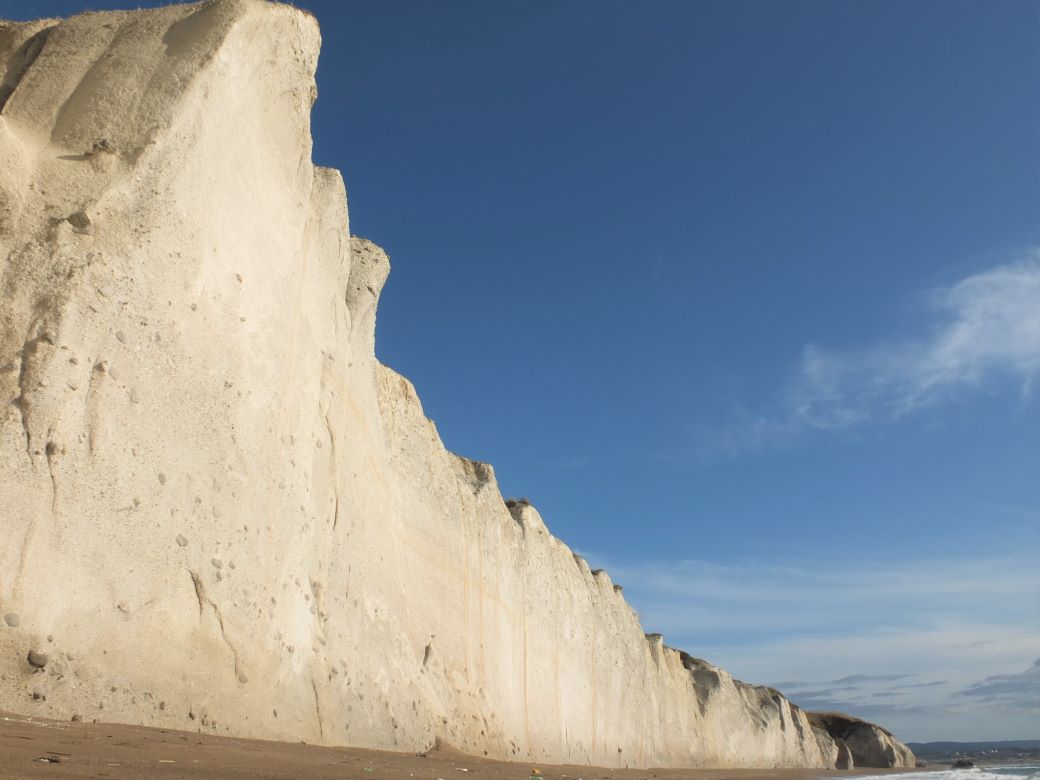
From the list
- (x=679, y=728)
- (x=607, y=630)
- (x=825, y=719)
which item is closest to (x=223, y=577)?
(x=607, y=630)

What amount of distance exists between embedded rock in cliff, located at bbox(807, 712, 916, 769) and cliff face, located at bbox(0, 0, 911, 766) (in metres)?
47.2

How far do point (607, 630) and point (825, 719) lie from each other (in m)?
41.2

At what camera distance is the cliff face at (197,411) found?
615cm

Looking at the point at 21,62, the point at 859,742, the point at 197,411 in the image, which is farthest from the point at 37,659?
the point at 859,742

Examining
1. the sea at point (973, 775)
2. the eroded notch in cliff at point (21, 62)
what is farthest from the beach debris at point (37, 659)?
the sea at point (973, 775)

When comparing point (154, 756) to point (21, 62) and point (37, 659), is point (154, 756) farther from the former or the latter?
point (21, 62)

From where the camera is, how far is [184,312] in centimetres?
747

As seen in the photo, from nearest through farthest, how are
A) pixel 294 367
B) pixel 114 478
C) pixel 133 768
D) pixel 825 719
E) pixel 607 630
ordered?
pixel 133 768
pixel 114 478
pixel 294 367
pixel 607 630
pixel 825 719

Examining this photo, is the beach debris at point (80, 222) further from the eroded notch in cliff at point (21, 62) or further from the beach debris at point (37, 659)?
the beach debris at point (37, 659)

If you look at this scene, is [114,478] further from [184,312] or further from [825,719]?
[825,719]

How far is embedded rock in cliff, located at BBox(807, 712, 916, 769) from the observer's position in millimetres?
51906

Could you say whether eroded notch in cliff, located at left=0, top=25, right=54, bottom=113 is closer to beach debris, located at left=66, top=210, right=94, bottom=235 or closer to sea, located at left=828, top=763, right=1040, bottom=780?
beach debris, located at left=66, top=210, right=94, bottom=235

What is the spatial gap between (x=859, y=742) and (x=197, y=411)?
55780 millimetres

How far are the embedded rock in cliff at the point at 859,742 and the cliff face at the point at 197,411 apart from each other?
4722 centimetres
